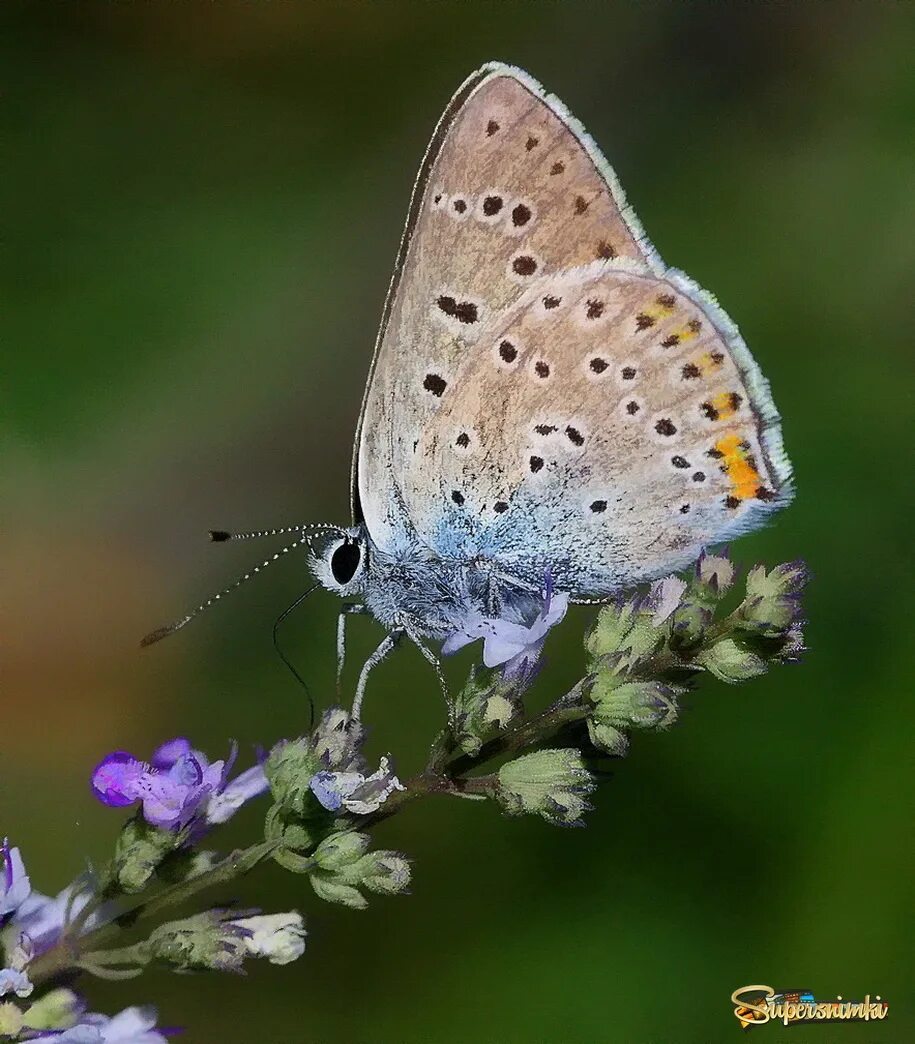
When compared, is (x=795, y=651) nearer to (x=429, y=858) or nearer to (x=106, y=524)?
(x=429, y=858)

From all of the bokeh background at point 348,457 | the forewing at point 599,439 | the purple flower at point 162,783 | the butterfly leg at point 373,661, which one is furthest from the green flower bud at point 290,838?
the bokeh background at point 348,457

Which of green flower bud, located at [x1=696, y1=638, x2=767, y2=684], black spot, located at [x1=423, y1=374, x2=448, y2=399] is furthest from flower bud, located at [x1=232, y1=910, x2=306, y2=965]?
black spot, located at [x1=423, y1=374, x2=448, y2=399]

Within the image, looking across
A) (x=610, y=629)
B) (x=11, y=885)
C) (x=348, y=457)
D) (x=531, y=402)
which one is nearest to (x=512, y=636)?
(x=610, y=629)

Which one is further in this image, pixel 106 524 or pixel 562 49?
pixel 562 49

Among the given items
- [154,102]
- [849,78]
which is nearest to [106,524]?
[154,102]

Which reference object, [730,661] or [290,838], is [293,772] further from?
[730,661]

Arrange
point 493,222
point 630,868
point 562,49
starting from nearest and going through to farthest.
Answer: point 493,222 < point 630,868 < point 562,49
